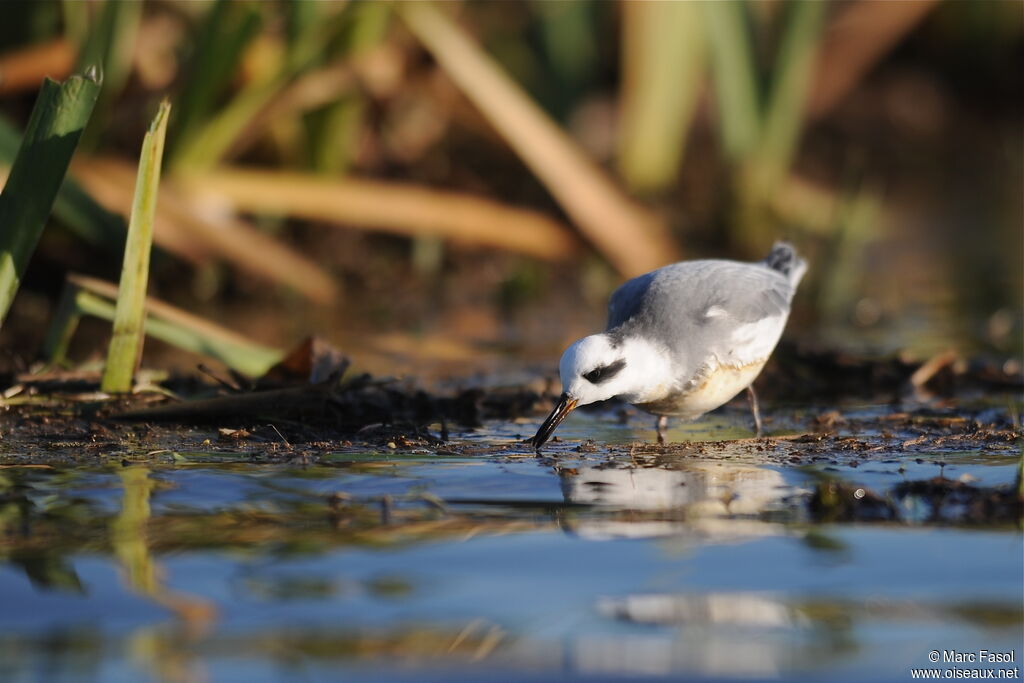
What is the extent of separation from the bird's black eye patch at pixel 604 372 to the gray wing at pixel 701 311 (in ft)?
0.61

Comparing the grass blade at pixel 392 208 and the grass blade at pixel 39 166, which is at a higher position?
the grass blade at pixel 392 208

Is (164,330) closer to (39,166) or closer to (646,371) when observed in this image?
(39,166)

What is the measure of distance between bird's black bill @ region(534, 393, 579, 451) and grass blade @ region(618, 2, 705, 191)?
481 centimetres

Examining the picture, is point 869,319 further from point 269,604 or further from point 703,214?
point 269,604

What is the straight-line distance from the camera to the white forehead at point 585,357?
4.66 m

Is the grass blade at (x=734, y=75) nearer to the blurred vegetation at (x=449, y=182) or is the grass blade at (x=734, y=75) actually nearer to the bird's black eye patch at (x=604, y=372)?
the blurred vegetation at (x=449, y=182)

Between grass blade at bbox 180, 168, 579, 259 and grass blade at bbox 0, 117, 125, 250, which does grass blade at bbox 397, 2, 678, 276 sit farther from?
grass blade at bbox 0, 117, 125, 250

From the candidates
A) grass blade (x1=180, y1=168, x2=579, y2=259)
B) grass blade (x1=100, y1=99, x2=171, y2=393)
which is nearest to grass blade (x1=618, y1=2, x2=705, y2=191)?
grass blade (x1=180, y1=168, x2=579, y2=259)

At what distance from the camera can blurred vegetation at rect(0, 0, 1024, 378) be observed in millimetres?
7168

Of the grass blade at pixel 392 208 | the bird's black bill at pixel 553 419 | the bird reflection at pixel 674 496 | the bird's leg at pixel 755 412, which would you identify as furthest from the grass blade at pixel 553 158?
the bird reflection at pixel 674 496

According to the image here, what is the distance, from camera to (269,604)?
9.80 feet

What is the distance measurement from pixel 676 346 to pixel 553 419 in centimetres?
60

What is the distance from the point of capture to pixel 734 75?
886cm

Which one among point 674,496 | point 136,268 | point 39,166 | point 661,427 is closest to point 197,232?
point 136,268
